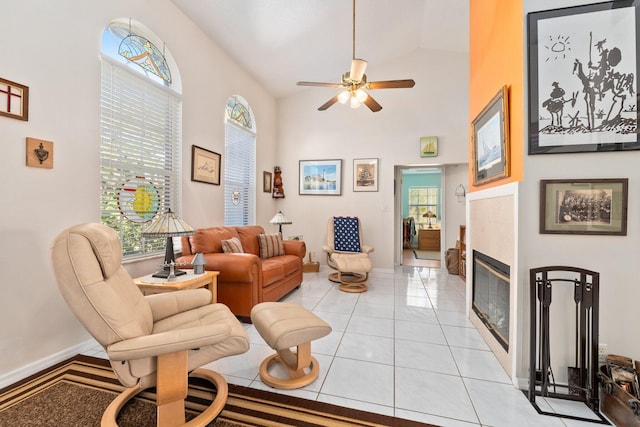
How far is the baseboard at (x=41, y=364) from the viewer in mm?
1772

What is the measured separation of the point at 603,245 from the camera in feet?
5.53

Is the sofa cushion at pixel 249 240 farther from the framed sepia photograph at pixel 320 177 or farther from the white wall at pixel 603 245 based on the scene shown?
the white wall at pixel 603 245

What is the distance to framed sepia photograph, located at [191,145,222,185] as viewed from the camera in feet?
11.1

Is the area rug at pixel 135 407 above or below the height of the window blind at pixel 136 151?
below

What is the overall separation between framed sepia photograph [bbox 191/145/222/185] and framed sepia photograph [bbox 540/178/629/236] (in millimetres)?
3455

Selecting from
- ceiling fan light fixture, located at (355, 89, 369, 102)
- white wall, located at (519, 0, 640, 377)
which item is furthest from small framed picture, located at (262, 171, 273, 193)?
white wall, located at (519, 0, 640, 377)

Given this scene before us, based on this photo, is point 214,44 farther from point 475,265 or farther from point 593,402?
point 593,402

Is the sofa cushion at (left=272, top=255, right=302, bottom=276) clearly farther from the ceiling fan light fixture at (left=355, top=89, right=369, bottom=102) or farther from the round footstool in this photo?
the ceiling fan light fixture at (left=355, top=89, right=369, bottom=102)

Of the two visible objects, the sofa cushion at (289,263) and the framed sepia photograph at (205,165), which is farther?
the sofa cushion at (289,263)

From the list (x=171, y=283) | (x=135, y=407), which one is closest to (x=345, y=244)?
Answer: (x=171, y=283)

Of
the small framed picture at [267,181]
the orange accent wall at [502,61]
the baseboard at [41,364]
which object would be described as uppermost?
the orange accent wall at [502,61]

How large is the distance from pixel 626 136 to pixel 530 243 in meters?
0.81

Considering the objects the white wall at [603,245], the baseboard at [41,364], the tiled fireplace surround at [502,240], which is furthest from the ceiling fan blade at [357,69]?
the baseboard at [41,364]

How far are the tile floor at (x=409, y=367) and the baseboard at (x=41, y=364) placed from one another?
0.10 m
